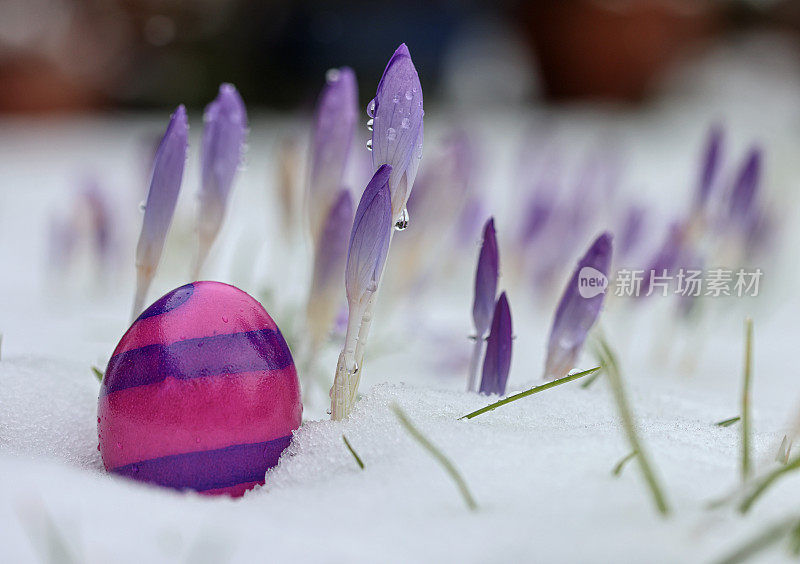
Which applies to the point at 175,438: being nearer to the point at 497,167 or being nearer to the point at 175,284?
the point at 175,284

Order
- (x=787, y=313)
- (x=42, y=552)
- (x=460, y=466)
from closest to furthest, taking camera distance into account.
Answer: (x=42, y=552) < (x=460, y=466) < (x=787, y=313)

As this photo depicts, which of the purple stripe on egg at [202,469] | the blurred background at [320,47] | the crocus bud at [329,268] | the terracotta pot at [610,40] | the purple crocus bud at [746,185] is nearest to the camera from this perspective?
the purple stripe on egg at [202,469]

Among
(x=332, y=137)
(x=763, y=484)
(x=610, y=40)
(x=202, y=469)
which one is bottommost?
(x=202, y=469)

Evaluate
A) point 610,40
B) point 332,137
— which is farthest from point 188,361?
point 610,40

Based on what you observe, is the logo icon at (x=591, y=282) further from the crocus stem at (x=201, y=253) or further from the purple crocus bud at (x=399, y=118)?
the crocus stem at (x=201, y=253)

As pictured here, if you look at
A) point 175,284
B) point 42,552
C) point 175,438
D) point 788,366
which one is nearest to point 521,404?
point 175,438

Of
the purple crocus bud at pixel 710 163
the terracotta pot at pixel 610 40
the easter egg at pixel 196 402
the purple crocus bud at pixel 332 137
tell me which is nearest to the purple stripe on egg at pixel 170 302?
the easter egg at pixel 196 402

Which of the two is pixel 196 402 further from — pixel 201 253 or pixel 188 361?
pixel 201 253
